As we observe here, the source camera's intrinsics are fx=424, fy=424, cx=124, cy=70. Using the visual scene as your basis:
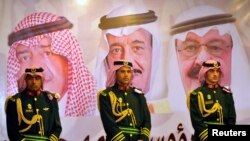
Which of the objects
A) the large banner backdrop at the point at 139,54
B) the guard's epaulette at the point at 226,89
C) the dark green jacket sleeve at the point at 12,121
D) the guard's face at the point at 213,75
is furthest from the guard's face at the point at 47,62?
the guard's epaulette at the point at 226,89

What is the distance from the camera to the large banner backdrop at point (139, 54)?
3596 millimetres

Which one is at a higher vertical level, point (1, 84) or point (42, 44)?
point (42, 44)

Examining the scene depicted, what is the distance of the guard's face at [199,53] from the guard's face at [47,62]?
3.37 feet

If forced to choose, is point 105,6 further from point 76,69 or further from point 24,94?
point 24,94

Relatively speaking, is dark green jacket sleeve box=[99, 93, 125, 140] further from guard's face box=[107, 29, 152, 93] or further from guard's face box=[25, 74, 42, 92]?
guard's face box=[25, 74, 42, 92]

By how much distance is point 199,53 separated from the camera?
3635 millimetres

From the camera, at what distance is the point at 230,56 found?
3609 mm

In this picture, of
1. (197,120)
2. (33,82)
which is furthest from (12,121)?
(197,120)

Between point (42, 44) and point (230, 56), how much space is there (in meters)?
1.64

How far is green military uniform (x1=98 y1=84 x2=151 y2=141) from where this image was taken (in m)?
3.56

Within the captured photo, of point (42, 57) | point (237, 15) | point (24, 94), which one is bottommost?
point (24, 94)

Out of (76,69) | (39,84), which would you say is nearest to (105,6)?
(76,69)

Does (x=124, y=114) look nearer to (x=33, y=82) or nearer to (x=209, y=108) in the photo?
(x=209, y=108)

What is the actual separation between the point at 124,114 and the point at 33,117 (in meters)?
0.78
